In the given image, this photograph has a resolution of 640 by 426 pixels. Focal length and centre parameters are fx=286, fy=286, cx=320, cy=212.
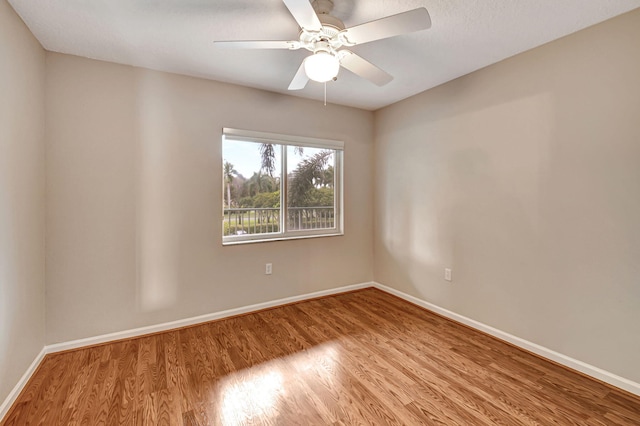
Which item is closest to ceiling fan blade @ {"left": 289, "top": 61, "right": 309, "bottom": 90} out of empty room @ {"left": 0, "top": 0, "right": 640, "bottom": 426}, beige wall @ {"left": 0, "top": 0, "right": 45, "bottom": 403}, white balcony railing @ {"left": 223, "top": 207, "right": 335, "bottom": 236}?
empty room @ {"left": 0, "top": 0, "right": 640, "bottom": 426}

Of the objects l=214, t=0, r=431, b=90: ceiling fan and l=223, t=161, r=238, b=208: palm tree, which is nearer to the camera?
l=214, t=0, r=431, b=90: ceiling fan

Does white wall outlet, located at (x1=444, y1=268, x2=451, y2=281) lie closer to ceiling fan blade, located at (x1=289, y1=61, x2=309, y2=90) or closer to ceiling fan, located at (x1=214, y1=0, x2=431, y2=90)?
ceiling fan, located at (x1=214, y1=0, x2=431, y2=90)

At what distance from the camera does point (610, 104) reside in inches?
73.7

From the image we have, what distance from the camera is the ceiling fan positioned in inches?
54.6

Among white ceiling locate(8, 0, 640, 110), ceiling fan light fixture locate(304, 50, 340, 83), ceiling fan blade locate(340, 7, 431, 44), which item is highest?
white ceiling locate(8, 0, 640, 110)

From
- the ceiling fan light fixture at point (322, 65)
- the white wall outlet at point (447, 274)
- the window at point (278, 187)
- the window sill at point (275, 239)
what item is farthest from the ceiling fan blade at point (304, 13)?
the white wall outlet at point (447, 274)

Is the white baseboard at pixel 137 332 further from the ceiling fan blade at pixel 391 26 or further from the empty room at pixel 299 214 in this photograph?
the ceiling fan blade at pixel 391 26

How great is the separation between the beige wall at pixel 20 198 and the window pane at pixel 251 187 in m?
1.38

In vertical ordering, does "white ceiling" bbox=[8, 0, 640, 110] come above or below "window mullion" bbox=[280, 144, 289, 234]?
above

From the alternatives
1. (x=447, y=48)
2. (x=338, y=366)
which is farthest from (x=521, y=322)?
(x=447, y=48)

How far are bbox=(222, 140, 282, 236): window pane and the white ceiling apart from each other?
2.50ft

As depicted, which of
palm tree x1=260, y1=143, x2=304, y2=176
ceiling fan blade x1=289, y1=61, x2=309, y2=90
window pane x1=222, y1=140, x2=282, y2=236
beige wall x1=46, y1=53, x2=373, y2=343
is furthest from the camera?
palm tree x1=260, y1=143, x2=304, y2=176

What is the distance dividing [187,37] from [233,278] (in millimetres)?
2131

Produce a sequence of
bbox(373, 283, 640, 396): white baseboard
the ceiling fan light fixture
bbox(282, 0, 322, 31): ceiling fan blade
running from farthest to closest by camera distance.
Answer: bbox(373, 283, 640, 396): white baseboard → the ceiling fan light fixture → bbox(282, 0, 322, 31): ceiling fan blade
